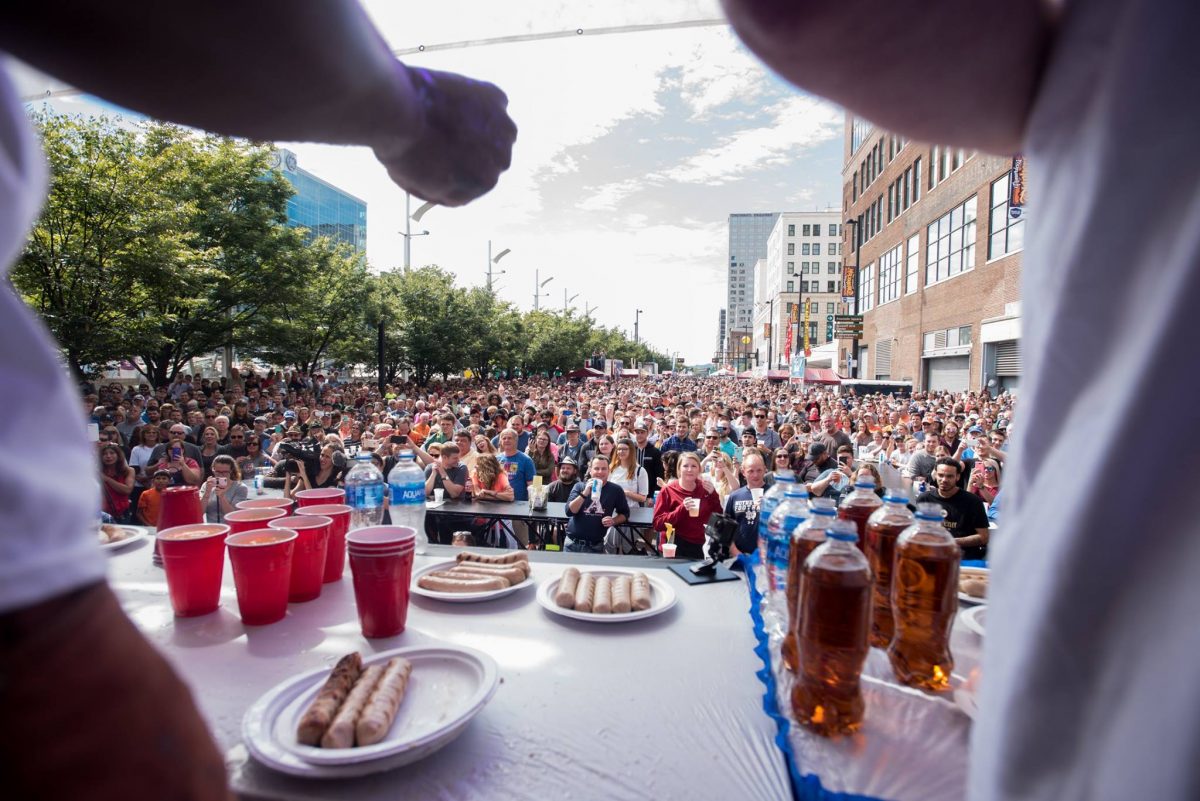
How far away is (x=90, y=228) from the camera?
46.9ft

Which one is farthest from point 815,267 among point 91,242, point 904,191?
point 91,242

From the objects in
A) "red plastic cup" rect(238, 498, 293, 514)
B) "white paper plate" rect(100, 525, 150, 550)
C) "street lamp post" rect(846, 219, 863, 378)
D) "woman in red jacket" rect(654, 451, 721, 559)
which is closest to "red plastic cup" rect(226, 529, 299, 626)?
"red plastic cup" rect(238, 498, 293, 514)

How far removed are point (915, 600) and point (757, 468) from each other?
566 cm

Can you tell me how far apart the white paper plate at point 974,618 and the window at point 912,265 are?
37.3 metres

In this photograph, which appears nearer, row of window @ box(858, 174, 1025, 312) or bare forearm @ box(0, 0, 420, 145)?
bare forearm @ box(0, 0, 420, 145)

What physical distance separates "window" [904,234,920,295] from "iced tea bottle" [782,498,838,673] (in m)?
37.8

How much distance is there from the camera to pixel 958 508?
6.08m

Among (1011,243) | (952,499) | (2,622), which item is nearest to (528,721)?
(2,622)

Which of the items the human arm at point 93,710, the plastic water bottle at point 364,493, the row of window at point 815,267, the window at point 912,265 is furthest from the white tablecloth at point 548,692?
the row of window at point 815,267

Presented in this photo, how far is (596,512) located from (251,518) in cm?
447

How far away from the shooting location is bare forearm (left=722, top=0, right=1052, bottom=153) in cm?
70

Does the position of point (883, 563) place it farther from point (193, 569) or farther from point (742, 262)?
point (742, 262)

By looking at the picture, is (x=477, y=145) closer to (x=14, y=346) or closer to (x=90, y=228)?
(x=14, y=346)

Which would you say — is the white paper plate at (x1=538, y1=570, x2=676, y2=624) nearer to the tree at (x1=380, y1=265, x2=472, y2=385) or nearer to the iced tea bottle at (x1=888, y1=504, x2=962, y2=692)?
the iced tea bottle at (x1=888, y1=504, x2=962, y2=692)
